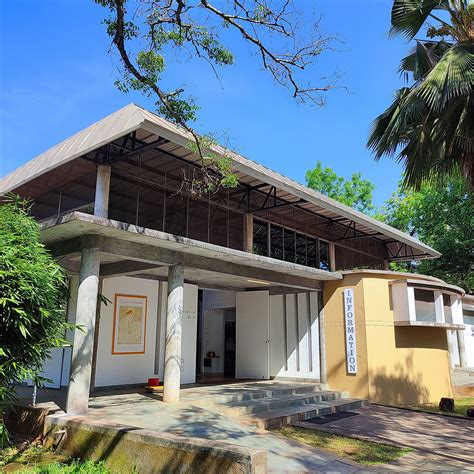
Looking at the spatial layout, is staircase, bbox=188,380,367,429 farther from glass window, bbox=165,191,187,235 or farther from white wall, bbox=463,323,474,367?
white wall, bbox=463,323,474,367

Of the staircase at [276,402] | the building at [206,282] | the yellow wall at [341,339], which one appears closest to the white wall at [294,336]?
the building at [206,282]

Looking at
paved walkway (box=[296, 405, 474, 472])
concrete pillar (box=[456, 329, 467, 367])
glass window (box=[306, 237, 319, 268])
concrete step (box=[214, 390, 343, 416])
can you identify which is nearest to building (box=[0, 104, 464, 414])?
glass window (box=[306, 237, 319, 268])

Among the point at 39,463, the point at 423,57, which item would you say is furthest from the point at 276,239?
the point at 39,463

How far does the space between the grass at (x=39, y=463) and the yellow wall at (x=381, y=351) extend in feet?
26.3

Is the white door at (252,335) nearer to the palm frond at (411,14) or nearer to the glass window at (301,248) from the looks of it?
the glass window at (301,248)

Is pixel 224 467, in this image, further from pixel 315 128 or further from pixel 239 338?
pixel 239 338

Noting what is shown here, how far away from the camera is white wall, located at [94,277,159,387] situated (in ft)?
33.9

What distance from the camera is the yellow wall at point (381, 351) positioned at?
11.7 meters

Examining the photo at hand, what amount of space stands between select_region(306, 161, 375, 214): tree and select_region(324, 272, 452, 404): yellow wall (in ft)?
56.6

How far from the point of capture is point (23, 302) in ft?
17.7

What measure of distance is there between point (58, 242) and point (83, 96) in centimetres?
317

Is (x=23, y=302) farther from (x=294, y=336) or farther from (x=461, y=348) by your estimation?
(x=461, y=348)

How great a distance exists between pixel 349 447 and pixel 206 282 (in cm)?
682

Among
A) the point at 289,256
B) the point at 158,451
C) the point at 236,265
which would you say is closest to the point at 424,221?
the point at 289,256
